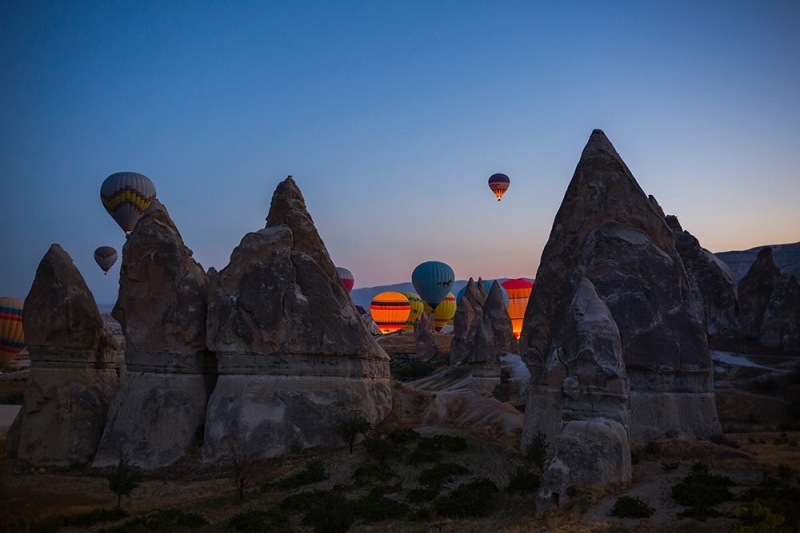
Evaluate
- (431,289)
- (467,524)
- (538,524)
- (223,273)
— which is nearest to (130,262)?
(223,273)

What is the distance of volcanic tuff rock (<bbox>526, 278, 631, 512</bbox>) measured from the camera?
529 inches

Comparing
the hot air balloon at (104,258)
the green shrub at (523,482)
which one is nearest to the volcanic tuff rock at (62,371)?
the green shrub at (523,482)

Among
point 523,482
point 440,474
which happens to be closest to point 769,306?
point 440,474

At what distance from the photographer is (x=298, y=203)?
86.8 ft

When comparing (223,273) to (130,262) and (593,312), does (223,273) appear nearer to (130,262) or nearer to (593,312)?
(130,262)

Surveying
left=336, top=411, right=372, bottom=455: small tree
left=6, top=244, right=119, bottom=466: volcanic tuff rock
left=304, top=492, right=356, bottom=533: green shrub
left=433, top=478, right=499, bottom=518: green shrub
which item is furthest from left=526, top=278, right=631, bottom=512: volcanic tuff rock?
left=6, top=244, right=119, bottom=466: volcanic tuff rock

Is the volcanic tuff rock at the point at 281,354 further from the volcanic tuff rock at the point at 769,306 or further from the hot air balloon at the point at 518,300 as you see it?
the hot air balloon at the point at 518,300

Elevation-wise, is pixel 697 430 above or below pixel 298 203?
below

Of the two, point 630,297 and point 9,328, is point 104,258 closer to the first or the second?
point 9,328

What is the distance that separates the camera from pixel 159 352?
2375 centimetres

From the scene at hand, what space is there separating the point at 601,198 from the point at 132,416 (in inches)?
676

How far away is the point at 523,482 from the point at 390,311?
81878 mm

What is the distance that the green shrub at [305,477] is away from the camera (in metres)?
18.4

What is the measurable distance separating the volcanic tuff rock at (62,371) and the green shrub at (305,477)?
28.5 ft
